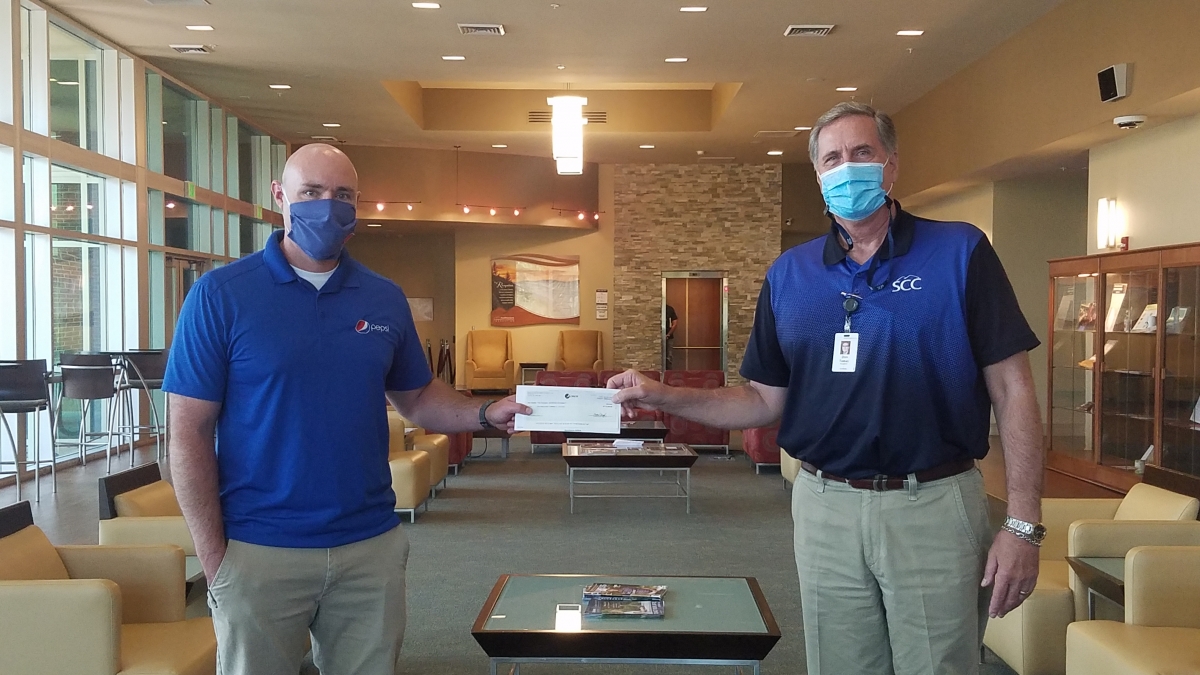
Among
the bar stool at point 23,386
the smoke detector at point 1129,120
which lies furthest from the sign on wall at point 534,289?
the smoke detector at point 1129,120

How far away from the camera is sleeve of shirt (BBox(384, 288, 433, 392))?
2455mm

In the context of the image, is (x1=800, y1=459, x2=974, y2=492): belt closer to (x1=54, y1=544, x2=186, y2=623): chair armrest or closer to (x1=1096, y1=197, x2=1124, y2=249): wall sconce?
(x1=54, y1=544, x2=186, y2=623): chair armrest

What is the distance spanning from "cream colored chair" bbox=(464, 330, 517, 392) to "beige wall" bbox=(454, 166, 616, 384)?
7.6 inches

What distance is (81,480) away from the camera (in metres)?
8.80

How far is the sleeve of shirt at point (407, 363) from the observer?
2.46 metres

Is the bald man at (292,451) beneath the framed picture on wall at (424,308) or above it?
beneath

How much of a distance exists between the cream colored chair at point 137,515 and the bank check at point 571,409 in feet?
6.27

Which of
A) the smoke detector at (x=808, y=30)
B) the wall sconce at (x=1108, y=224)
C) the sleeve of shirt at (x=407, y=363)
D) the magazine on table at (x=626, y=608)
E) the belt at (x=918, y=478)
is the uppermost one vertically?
the smoke detector at (x=808, y=30)

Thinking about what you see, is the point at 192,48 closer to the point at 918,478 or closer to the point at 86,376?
the point at 86,376

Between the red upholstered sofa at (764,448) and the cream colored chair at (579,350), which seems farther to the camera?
the cream colored chair at (579,350)

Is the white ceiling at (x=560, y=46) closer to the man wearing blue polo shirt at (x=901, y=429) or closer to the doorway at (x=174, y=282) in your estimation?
the doorway at (x=174, y=282)

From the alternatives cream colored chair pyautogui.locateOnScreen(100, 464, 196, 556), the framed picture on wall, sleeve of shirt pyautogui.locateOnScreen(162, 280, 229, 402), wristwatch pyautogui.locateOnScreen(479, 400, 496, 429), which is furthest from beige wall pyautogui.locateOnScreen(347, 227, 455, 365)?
sleeve of shirt pyautogui.locateOnScreen(162, 280, 229, 402)

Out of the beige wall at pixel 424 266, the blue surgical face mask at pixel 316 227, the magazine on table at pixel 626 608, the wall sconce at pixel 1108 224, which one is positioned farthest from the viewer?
the beige wall at pixel 424 266

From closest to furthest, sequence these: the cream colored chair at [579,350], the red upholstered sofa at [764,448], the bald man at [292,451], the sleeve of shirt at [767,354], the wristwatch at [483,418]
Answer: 1. the bald man at [292,451]
2. the sleeve of shirt at [767,354]
3. the wristwatch at [483,418]
4. the red upholstered sofa at [764,448]
5. the cream colored chair at [579,350]
